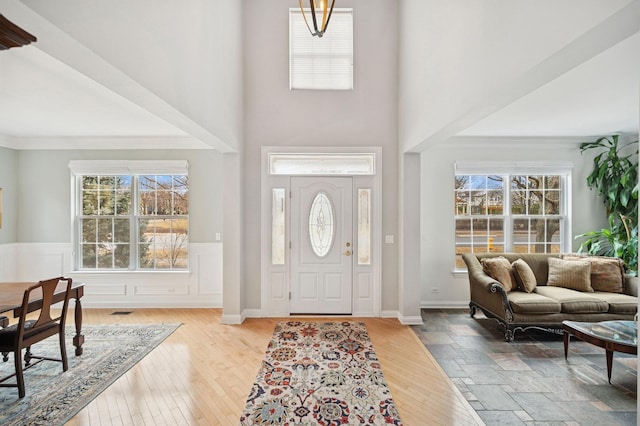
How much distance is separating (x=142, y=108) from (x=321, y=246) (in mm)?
2945

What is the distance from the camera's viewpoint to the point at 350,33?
5.16 m

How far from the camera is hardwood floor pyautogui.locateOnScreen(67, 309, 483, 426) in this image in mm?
2646

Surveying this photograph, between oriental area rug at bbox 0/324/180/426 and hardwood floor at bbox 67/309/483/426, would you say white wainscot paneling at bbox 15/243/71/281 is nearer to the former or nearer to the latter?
oriental area rug at bbox 0/324/180/426

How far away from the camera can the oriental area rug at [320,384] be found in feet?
8.61

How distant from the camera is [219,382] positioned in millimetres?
3162

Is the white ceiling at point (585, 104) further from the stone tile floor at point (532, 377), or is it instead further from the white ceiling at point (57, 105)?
the white ceiling at point (57, 105)

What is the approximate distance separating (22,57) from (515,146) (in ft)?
20.6

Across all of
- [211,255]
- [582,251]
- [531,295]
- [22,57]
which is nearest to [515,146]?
[582,251]

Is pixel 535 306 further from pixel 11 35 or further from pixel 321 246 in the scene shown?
pixel 11 35

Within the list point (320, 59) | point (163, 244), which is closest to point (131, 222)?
point (163, 244)

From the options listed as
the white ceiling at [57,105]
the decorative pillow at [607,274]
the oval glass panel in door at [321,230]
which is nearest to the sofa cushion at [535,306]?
the decorative pillow at [607,274]

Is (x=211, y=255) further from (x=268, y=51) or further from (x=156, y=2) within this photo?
(x=156, y=2)

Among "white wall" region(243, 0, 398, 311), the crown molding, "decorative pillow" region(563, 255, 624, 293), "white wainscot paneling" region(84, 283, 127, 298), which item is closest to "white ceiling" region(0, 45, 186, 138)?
"white wall" region(243, 0, 398, 311)

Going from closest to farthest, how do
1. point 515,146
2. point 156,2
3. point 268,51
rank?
point 156,2 → point 268,51 → point 515,146
